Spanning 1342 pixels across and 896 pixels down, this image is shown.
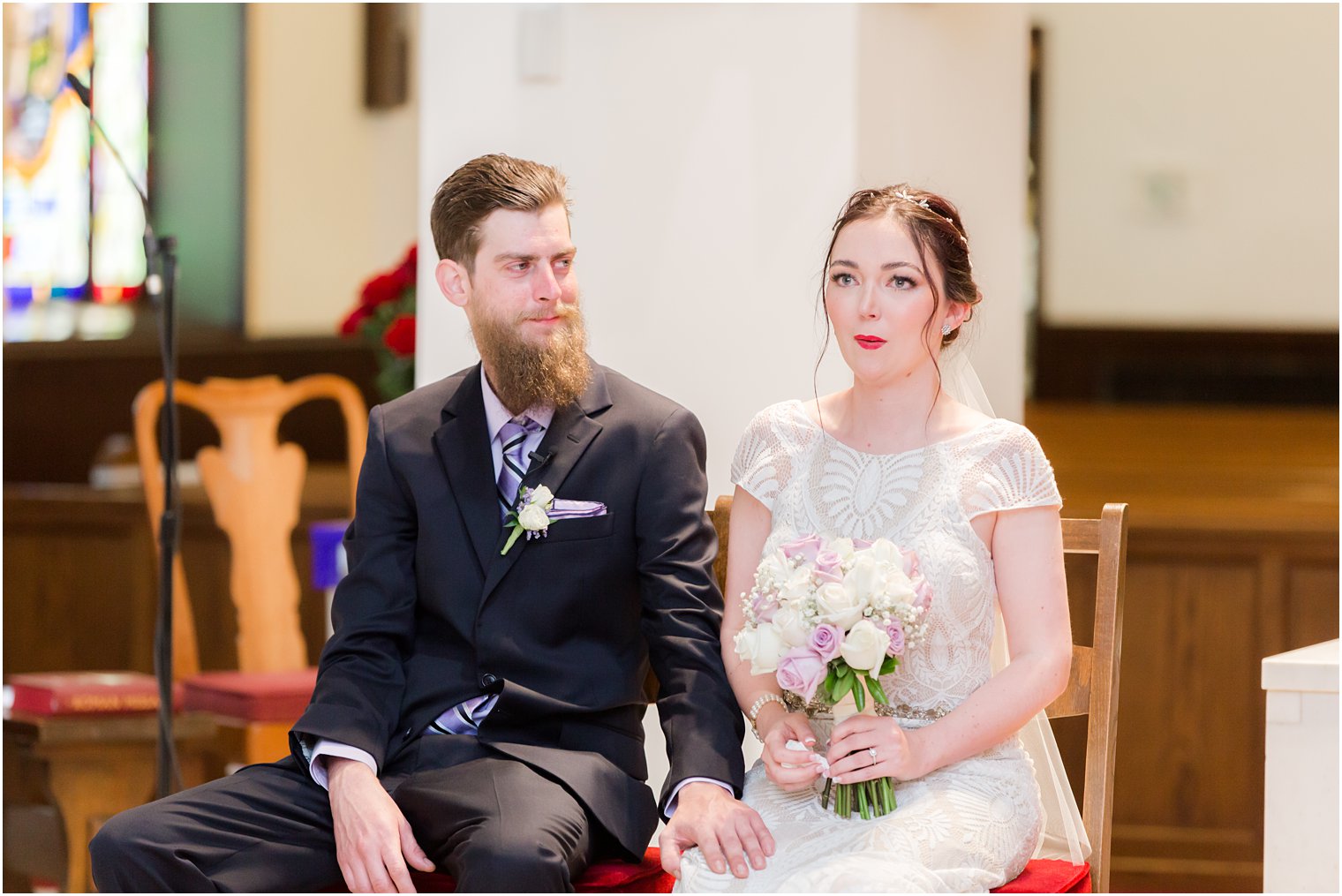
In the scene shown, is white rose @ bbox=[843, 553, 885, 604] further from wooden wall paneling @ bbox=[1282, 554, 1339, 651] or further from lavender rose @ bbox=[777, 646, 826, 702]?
wooden wall paneling @ bbox=[1282, 554, 1339, 651]

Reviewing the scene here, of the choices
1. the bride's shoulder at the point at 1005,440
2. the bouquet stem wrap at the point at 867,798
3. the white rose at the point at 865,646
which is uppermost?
the bride's shoulder at the point at 1005,440

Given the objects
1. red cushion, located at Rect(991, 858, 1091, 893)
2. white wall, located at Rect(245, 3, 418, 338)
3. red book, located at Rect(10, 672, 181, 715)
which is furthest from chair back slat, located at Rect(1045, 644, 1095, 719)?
white wall, located at Rect(245, 3, 418, 338)

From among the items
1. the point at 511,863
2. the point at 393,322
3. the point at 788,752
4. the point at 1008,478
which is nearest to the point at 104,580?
the point at 393,322

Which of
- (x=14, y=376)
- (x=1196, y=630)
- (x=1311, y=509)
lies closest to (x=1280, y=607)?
(x=1196, y=630)

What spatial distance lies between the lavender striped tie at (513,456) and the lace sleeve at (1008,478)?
0.78m

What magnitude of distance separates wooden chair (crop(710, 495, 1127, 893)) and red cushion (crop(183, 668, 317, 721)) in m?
2.34

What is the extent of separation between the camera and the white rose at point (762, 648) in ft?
7.60

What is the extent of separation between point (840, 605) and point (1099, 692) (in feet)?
2.08

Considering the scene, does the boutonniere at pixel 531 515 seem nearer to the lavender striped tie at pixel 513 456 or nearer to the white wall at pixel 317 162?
the lavender striped tie at pixel 513 456

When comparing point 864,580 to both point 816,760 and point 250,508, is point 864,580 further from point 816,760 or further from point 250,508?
point 250,508

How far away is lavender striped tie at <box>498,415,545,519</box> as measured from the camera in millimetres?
2814

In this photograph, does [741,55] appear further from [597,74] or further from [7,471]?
[7,471]

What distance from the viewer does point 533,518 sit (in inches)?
106

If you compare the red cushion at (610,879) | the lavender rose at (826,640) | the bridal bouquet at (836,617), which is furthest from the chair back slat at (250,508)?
the lavender rose at (826,640)
